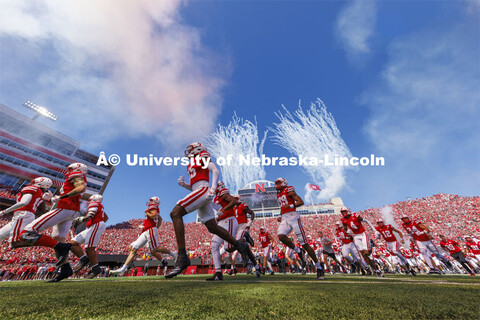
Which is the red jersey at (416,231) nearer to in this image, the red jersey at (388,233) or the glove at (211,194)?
the red jersey at (388,233)

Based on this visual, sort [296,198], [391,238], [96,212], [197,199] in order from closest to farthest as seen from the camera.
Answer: [197,199] → [296,198] → [96,212] → [391,238]

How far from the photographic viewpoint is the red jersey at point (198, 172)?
4.18 metres

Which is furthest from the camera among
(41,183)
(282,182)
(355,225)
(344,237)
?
(344,237)

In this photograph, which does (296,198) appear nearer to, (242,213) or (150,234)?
(242,213)

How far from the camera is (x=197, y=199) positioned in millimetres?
3904

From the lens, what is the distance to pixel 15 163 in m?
41.0

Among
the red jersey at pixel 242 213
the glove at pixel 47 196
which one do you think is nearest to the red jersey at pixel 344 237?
the red jersey at pixel 242 213

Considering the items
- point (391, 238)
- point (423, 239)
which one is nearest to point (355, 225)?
point (391, 238)

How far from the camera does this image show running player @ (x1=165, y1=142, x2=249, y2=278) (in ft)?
12.2

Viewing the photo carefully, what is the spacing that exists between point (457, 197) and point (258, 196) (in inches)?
1812

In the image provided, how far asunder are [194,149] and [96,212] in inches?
164

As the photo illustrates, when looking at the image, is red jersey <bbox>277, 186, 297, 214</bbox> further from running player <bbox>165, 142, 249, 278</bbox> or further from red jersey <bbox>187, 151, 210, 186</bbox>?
red jersey <bbox>187, 151, 210, 186</bbox>

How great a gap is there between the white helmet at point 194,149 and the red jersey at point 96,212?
3.82m

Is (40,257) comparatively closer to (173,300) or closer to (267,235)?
(267,235)
